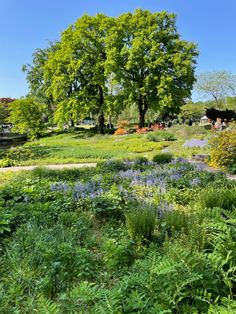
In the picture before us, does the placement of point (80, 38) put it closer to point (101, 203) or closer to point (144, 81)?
point (144, 81)

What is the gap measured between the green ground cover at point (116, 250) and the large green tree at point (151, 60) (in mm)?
23585

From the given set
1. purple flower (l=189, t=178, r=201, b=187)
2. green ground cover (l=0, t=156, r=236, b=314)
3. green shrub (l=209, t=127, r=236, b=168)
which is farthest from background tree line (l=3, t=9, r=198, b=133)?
green ground cover (l=0, t=156, r=236, b=314)

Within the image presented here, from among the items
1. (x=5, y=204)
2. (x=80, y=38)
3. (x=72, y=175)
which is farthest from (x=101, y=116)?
(x=5, y=204)

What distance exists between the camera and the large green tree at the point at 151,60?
28656mm

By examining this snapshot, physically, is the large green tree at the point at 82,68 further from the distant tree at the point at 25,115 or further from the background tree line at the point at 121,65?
the distant tree at the point at 25,115

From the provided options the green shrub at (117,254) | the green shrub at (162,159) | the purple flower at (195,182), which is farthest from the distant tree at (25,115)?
the green shrub at (117,254)

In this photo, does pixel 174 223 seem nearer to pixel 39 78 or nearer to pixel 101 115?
pixel 101 115

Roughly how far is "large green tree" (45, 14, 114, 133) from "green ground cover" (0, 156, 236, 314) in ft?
81.9

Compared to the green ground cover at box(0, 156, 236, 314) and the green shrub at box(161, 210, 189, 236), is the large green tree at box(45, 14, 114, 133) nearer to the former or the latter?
the green ground cover at box(0, 156, 236, 314)

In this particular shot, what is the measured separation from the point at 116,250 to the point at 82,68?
29815 mm

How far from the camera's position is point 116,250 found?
3.14 metres

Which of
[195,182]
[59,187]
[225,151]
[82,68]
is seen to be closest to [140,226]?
[59,187]

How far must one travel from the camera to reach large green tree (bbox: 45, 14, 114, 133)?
30141 mm

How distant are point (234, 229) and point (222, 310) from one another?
3.94ft
